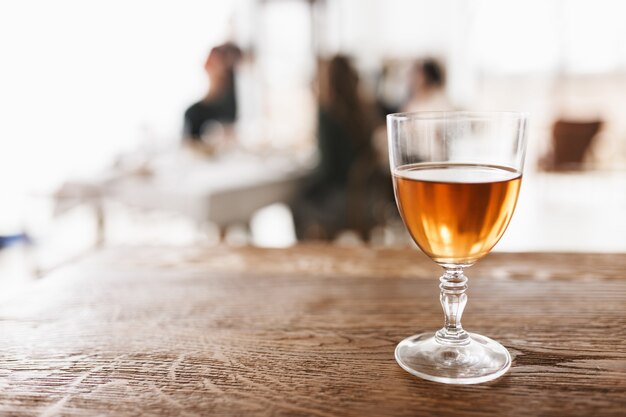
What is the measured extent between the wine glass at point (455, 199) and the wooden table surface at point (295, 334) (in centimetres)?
3

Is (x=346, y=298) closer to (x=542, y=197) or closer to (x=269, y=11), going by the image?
(x=542, y=197)

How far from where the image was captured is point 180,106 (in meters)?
6.41

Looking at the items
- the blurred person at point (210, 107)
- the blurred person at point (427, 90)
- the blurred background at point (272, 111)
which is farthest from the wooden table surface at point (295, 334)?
the blurred person at point (427, 90)

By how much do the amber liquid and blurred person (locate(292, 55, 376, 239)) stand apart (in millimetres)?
2563

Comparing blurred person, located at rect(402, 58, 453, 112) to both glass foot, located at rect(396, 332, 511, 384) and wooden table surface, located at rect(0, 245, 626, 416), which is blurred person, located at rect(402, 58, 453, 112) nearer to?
wooden table surface, located at rect(0, 245, 626, 416)

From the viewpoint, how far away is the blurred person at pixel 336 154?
10.2 ft

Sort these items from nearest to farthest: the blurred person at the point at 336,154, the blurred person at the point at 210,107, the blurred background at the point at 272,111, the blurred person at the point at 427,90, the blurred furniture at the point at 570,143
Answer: the blurred background at the point at 272,111
the blurred person at the point at 336,154
the blurred person at the point at 210,107
the blurred person at the point at 427,90
the blurred furniture at the point at 570,143

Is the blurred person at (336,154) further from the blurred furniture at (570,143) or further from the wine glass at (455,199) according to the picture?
the blurred furniture at (570,143)

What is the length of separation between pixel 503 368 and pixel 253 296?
31 cm

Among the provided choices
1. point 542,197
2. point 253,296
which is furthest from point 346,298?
point 542,197

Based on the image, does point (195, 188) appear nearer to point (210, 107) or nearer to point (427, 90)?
point (210, 107)

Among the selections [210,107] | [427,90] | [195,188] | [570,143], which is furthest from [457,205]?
[570,143]

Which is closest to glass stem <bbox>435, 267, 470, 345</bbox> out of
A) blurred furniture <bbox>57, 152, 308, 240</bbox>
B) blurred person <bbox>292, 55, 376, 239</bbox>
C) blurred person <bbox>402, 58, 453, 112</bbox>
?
blurred furniture <bbox>57, 152, 308, 240</bbox>

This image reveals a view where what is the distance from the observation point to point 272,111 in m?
7.56
